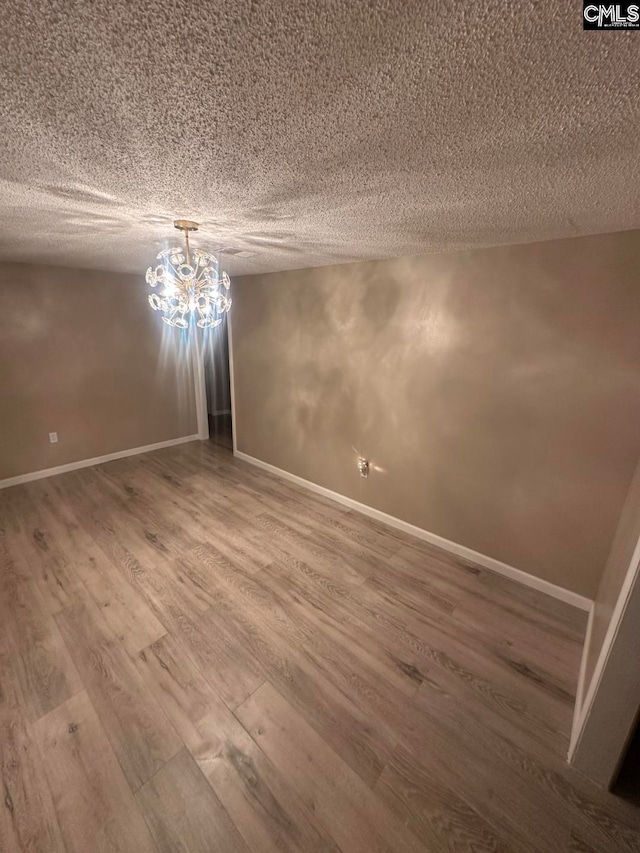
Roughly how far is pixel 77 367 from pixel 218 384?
2793 millimetres

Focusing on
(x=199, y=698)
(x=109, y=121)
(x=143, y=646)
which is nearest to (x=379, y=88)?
(x=109, y=121)

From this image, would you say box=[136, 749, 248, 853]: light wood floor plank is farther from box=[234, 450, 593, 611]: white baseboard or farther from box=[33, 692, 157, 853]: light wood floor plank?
box=[234, 450, 593, 611]: white baseboard

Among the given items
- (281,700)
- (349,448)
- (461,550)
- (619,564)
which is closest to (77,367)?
(349,448)

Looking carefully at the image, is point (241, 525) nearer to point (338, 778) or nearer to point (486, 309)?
point (338, 778)

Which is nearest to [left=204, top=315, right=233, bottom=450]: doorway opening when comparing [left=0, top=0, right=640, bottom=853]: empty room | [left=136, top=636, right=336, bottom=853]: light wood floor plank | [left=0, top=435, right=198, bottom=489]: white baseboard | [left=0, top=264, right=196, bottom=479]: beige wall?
[left=0, top=435, right=198, bottom=489]: white baseboard

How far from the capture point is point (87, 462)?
396 centimetres

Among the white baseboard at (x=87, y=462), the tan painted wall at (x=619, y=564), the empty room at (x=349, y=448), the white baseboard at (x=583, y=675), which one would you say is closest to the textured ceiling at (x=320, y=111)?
the empty room at (x=349, y=448)

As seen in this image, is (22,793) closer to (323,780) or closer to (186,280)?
(323,780)

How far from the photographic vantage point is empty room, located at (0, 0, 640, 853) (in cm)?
68

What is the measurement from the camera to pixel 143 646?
1818mm

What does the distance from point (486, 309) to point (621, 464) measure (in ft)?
3.79

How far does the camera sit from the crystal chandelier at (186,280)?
176 centimetres

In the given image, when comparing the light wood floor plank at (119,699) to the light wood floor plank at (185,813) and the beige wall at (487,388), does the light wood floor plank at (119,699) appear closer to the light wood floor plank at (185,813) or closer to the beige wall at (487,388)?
the light wood floor plank at (185,813)

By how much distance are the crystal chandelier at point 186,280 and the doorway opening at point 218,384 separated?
3170mm
